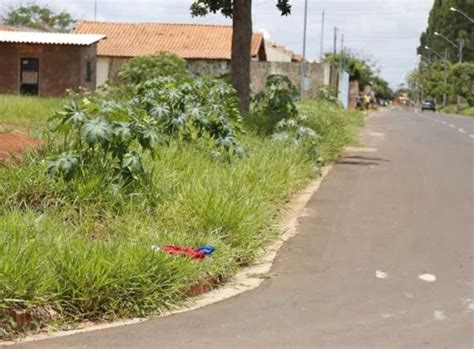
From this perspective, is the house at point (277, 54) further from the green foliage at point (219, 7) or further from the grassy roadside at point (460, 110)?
the green foliage at point (219, 7)

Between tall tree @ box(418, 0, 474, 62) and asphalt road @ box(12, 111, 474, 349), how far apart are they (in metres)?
78.0

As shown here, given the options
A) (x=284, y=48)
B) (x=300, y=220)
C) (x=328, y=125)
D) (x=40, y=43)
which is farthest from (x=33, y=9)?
(x=300, y=220)

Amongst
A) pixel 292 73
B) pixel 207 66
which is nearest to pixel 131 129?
pixel 292 73

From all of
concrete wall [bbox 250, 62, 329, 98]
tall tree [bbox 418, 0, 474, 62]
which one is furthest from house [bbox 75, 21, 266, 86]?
tall tree [bbox 418, 0, 474, 62]

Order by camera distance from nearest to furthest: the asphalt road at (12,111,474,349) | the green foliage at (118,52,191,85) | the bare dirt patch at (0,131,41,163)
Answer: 1. the asphalt road at (12,111,474,349)
2. the bare dirt patch at (0,131,41,163)
3. the green foliage at (118,52,191,85)

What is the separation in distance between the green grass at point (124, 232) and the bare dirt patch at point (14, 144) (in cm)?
61

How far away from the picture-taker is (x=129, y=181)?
8.69 meters

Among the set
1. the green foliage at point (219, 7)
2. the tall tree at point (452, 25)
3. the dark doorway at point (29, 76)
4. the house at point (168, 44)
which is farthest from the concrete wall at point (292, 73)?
the tall tree at point (452, 25)

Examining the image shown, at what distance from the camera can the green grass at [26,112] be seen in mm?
16312

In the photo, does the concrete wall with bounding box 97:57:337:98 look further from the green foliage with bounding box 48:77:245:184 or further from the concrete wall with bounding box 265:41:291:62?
the green foliage with bounding box 48:77:245:184

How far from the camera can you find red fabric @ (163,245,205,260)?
23.2 ft

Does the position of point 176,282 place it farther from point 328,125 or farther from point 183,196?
point 328,125

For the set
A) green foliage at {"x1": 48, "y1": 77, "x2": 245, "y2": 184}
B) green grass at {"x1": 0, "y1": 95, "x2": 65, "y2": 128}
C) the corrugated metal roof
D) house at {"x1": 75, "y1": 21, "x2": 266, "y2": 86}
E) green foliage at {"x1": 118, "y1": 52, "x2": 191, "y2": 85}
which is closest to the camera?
green foliage at {"x1": 48, "y1": 77, "x2": 245, "y2": 184}

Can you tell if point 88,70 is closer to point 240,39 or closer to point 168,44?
point 168,44
